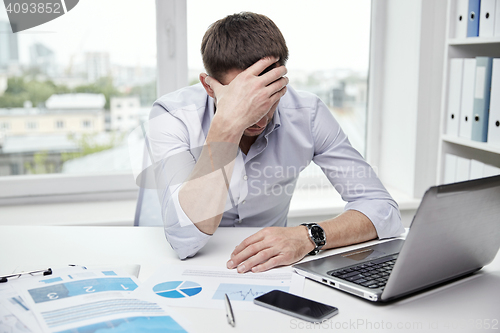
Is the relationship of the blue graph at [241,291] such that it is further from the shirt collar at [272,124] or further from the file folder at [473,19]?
the file folder at [473,19]

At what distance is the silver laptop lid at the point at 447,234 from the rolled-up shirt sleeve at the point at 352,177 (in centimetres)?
31

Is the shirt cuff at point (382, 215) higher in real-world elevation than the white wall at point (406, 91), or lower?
lower

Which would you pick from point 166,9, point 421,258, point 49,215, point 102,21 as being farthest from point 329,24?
point 421,258

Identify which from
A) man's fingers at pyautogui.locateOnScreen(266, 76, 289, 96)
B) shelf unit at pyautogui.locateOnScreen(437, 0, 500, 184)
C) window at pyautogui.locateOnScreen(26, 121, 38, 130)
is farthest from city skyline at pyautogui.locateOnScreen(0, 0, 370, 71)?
man's fingers at pyautogui.locateOnScreen(266, 76, 289, 96)

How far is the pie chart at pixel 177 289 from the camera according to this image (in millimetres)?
803

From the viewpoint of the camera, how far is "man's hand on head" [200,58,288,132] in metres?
1.12

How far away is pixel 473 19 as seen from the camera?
1.77 m

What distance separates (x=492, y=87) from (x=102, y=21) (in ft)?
5.65

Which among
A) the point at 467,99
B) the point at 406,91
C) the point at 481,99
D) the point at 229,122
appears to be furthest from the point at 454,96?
the point at 229,122

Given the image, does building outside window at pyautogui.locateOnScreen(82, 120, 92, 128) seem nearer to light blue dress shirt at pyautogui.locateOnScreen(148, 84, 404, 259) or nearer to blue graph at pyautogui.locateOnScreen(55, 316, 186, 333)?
light blue dress shirt at pyautogui.locateOnScreen(148, 84, 404, 259)

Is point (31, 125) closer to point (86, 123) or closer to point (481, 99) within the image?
point (86, 123)

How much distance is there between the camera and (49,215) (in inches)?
76.7

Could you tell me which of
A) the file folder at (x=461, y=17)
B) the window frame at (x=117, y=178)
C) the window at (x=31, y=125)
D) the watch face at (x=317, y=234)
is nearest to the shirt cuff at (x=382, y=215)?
the watch face at (x=317, y=234)

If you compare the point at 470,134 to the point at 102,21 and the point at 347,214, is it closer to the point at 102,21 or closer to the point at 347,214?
the point at 347,214
